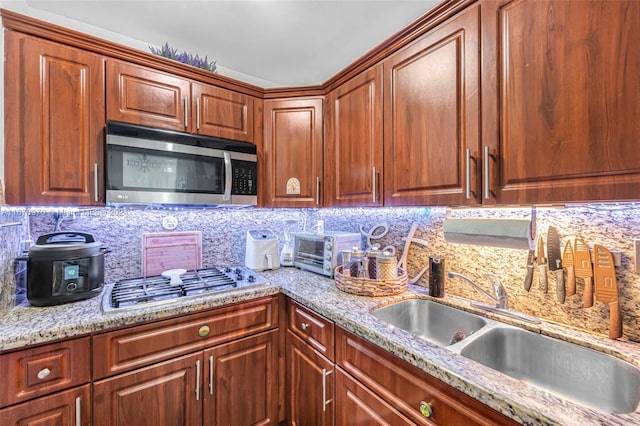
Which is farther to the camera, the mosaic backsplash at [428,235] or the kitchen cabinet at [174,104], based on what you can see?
the kitchen cabinet at [174,104]

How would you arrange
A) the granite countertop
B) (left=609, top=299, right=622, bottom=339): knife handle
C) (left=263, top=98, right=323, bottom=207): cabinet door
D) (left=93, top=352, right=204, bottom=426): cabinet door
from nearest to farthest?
the granite countertop < (left=609, top=299, right=622, bottom=339): knife handle < (left=93, top=352, right=204, bottom=426): cabinet door < (left=263, top=98, right=323, bottom=207): cabinet door

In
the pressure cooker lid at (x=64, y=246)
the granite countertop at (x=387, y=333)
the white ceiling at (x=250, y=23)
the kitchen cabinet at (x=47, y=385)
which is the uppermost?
the white ceiling at (x=250, y=23)

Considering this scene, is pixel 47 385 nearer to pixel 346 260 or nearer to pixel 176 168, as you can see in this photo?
pixel 176 168

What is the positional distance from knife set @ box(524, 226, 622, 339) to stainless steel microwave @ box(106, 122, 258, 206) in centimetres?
150

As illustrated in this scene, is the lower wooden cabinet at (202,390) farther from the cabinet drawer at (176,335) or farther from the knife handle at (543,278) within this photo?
the knife handle at (543,278)

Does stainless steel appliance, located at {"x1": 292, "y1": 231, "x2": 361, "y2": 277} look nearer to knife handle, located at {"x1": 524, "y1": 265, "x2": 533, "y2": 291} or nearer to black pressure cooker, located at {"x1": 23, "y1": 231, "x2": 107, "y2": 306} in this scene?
knife handle, located at {"x1": 524, "y1": 265, "x2": 533, "y2": 291}

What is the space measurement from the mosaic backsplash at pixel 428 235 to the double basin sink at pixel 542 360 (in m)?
0.14

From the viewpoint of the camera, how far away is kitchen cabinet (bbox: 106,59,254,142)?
140 centimetres

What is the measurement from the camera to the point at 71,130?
50.9 inches

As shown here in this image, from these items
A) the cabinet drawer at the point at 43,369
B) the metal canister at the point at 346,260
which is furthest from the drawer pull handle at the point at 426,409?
the cabinet drawer at the point at 43,369

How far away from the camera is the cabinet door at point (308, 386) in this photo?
124 centimetres

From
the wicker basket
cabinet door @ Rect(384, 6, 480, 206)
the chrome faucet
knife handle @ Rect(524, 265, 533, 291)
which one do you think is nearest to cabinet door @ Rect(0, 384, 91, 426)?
the wicker basket

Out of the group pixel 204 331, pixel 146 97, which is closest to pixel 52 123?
pixel 146 97

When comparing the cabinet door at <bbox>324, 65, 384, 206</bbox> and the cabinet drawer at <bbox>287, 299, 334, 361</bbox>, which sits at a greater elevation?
the cabinet door at <bbox>324, 65, 384, 206</bbox>
